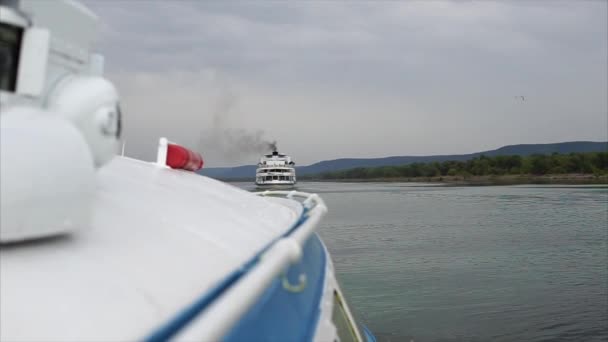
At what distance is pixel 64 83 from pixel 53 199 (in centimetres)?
63

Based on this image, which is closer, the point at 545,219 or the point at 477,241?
the point at 477,241

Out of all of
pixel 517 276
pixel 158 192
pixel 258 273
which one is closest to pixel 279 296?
pixel 258 273

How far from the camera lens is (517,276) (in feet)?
66.1

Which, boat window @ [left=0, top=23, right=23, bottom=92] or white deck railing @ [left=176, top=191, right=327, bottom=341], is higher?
boat window @ [left=0, top=23, right=23, bottom=92]

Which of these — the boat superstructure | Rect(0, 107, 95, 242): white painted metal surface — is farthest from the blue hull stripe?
the boat superstructure

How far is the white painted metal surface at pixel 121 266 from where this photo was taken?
4.98 feet

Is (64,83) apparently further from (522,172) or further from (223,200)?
(522,172)

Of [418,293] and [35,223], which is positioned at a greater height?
[35,223]

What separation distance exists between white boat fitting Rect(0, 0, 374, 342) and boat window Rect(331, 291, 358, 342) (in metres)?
0.94

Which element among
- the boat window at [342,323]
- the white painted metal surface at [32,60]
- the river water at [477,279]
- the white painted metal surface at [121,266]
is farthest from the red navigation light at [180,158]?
the river water at [477,279]

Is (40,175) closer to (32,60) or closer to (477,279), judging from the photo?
(32,60)

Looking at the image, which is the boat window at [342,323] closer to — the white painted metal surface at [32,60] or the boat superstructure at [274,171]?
the white painted metal surface at [32,60]

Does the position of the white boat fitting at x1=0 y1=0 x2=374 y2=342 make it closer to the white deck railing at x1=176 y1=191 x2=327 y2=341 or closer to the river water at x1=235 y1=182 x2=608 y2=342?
the white deck railing at x1=176 y1=191 x2=327 y2=341

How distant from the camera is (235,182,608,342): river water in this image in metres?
13.4
